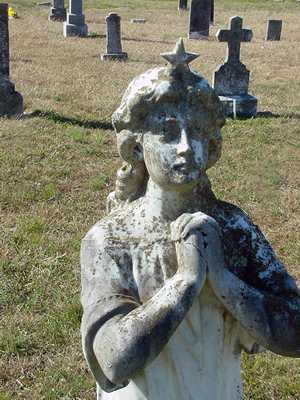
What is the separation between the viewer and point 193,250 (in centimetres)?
200

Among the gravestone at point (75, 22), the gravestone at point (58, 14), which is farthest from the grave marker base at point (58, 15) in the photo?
the gravestone at point (75, 22)

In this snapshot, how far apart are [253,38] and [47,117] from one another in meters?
13.3

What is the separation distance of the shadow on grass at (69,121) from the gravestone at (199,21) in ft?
36.8

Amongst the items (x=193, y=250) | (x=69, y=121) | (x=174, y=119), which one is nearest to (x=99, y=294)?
(x=193, y=250)

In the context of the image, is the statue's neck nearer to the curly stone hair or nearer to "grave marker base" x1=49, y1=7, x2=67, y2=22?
the curly stone hair

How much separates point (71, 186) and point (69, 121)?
2.89 m

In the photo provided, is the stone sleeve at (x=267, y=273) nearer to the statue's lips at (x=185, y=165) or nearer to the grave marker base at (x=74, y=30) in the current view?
the statue's lips at (x=185, y=165)

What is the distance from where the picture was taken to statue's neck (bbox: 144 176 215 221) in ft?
7.10

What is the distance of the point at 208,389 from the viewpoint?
223 cm

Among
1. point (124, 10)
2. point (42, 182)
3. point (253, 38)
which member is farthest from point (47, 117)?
point (124, 10)

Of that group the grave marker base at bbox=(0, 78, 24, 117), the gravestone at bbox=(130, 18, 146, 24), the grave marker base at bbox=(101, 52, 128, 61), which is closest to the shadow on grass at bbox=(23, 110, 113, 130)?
the grave marker base at bbox=(0, 78, 24, 117)

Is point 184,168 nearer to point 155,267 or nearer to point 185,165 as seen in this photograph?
point 185,165

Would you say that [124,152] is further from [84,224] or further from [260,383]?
[84,224]

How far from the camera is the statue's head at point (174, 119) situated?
6.78ft
